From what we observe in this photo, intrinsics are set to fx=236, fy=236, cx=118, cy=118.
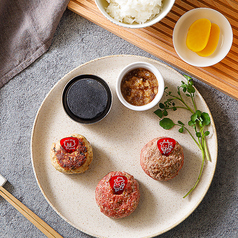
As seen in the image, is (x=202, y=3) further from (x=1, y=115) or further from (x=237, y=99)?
(x=1, y=115)

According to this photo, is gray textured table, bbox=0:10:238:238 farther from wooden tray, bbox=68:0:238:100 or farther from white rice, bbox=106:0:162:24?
white rice, bbox=106:0:162:24

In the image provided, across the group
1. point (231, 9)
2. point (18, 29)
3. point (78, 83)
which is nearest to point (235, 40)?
point (231, 9)

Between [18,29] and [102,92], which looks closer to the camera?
[102,92]

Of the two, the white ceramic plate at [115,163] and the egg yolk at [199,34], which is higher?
the egg yolk at [199,34]

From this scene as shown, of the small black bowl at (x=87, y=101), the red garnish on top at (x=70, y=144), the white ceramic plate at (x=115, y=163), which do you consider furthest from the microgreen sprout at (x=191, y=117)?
the red garnish on top at (x=70, y=144)

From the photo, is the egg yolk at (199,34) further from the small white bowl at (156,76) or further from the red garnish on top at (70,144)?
the red garnish on top at (70,144)

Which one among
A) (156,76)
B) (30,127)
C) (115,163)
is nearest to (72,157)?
(115,163)
